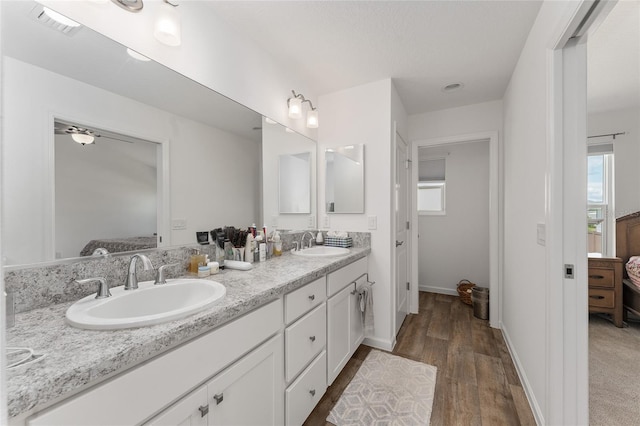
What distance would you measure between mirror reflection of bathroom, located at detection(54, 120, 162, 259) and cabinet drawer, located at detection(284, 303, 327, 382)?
2.76ft

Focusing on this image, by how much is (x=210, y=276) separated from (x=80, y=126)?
0.84 m

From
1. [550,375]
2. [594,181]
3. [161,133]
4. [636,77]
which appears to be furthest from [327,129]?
[594,181]

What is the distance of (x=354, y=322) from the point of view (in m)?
2.05

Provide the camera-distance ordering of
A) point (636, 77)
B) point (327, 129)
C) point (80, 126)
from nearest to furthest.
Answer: point (80, 126), point (636, 77), point (327, 129)

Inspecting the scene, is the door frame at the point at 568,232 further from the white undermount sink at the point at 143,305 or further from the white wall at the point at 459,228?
the white wall at the point at 459,228

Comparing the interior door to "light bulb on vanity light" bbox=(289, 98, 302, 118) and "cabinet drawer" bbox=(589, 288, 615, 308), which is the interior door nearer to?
"light bulb on vanity light" bbox=(289, 98, 302, 118)

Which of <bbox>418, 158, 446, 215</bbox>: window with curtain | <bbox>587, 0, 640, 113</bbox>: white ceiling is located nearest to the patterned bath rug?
<bbox>418, 158, 446, 215</bbox>: window with curtain

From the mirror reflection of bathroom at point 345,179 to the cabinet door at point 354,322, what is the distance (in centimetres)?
79

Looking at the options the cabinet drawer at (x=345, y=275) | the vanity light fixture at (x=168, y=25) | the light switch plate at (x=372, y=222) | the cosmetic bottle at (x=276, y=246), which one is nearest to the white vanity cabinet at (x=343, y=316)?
the cabinet drawer at (x=345, y=275)

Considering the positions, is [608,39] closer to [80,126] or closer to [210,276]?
[210,276]

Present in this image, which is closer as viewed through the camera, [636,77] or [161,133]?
[161,133]

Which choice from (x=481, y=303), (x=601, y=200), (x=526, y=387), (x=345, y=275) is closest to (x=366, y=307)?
(x=345, y=275)

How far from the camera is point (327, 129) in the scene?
257 cm

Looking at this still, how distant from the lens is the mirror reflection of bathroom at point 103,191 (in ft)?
3.28
